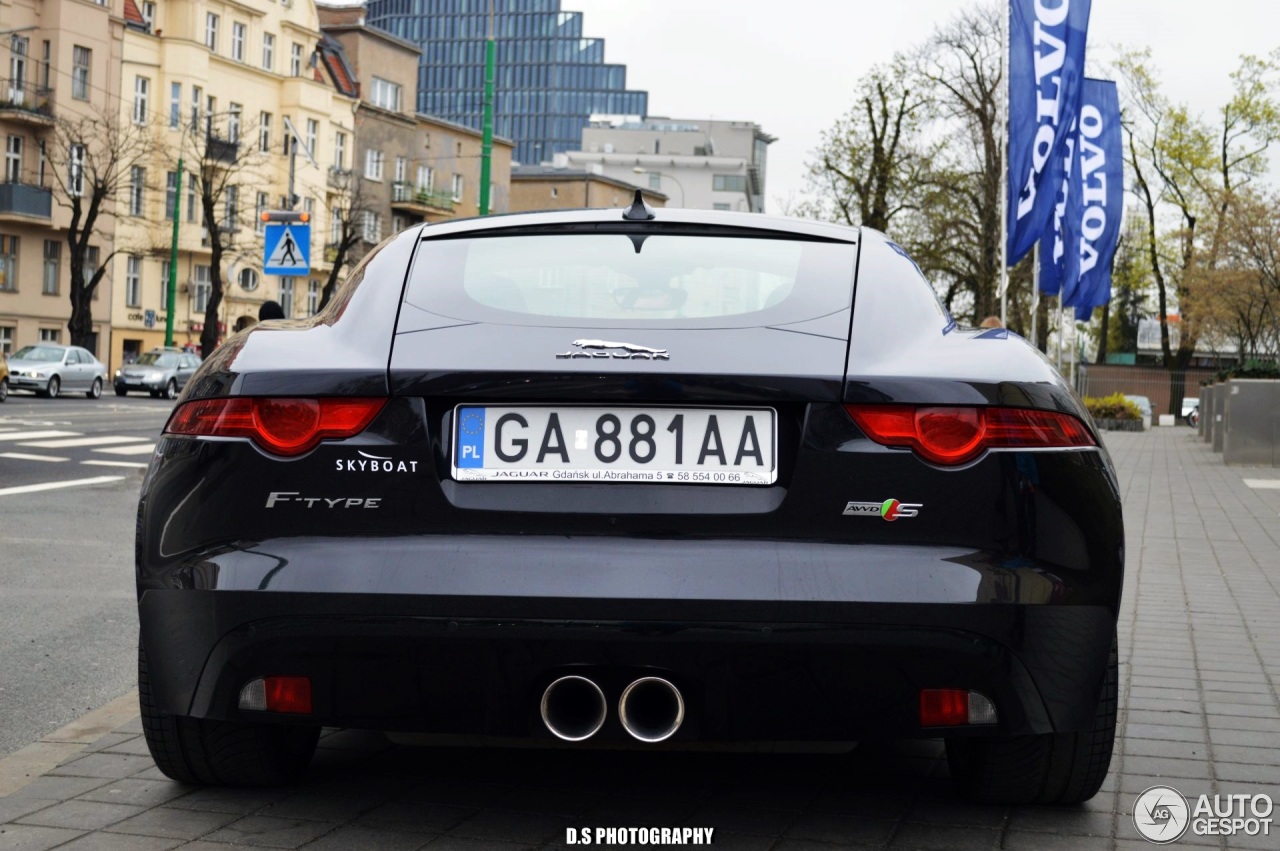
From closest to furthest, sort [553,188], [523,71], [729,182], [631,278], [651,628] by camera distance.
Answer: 1. [651,628]
2. [631,278]
3. [553,188]
4. [729,182]
5. [523,71]

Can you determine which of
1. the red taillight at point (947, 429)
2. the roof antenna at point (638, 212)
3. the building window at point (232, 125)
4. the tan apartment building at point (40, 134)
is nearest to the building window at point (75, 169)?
the tan apartment building at point (40, 134)

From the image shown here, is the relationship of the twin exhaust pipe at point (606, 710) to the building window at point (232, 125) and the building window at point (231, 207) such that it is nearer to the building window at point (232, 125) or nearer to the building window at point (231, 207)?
the building window at point (231, 207)

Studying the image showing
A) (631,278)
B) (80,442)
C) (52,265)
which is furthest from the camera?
(52,265)

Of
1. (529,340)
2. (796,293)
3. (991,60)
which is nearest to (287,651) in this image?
(529,340)

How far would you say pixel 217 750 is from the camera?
423cm

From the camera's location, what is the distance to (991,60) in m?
53.2

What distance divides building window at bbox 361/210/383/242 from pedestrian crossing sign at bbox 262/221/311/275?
173ft

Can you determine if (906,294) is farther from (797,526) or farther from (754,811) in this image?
(754,811)

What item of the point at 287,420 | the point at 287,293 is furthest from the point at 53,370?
the point at 287,420

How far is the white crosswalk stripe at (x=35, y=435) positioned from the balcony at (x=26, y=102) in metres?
33.7

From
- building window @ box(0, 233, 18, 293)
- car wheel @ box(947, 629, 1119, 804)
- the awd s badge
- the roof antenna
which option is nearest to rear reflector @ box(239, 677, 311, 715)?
the awd s badge

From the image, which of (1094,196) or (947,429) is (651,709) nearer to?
(947,429)

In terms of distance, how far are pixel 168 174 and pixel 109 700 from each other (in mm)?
61530

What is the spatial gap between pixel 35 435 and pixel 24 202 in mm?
35179
